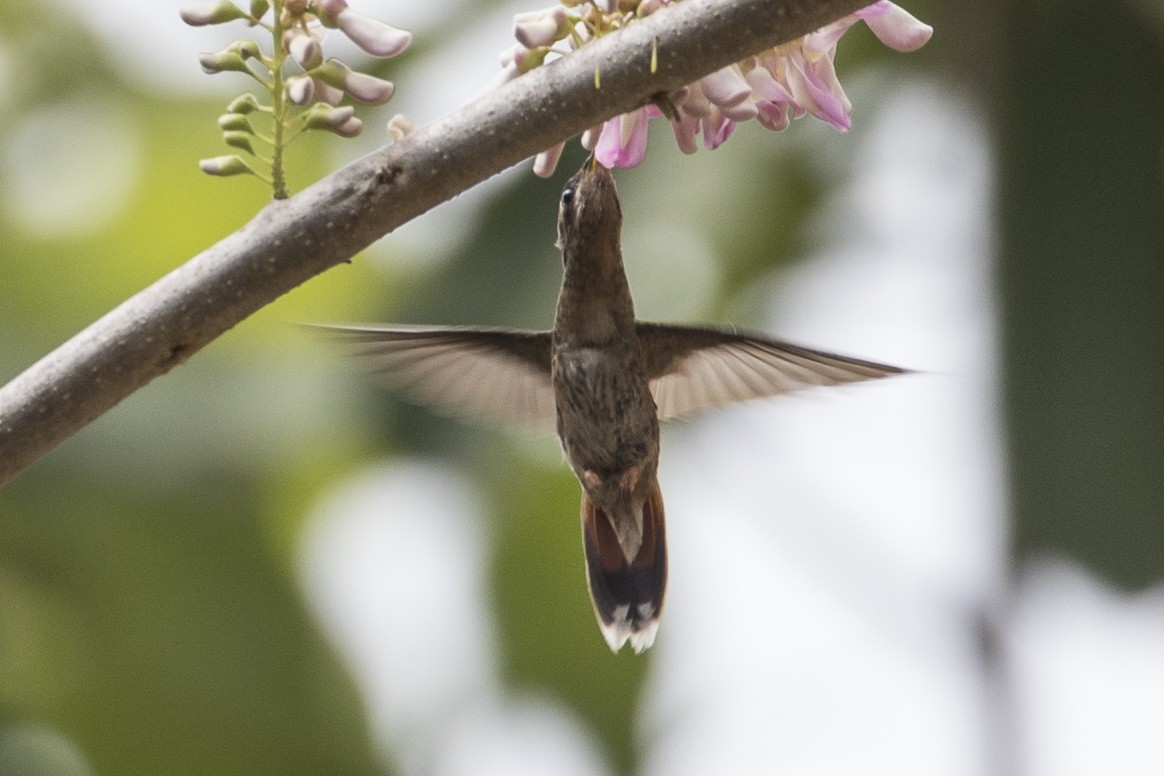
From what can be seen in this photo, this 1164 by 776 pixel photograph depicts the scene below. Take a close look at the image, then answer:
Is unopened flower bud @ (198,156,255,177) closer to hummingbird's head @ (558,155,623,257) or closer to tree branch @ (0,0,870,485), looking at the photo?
tree branch @ (0,0,870,485)

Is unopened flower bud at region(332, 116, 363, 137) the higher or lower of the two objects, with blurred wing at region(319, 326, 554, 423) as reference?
higher

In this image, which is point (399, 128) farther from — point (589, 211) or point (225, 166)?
point (589, 211)

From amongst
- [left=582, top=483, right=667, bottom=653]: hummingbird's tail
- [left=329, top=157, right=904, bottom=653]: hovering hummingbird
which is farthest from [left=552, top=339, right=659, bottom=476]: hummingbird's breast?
[left=582, top=483, right=667, bottom=653]: hummingbird's tail

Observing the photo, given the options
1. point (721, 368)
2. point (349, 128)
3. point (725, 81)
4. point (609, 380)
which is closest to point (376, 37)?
point (349, 128)

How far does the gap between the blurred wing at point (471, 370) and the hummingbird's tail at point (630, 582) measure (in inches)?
11.5

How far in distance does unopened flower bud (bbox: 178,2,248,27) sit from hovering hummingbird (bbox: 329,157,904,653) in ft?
3.54

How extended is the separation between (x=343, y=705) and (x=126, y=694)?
83 centimetres

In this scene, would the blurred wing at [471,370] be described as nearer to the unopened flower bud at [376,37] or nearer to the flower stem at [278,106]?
the unopened flower bud at [376,37]

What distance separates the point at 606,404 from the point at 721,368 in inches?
10.5

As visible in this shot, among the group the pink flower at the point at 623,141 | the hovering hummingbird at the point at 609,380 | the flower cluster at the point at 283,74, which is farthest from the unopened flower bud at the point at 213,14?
the hovering hummingbird at the point at 609,380

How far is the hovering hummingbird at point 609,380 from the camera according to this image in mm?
2889

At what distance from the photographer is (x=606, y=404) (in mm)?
2957

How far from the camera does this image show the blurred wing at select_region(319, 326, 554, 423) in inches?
114

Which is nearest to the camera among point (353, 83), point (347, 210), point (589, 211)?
point (347, 210)
